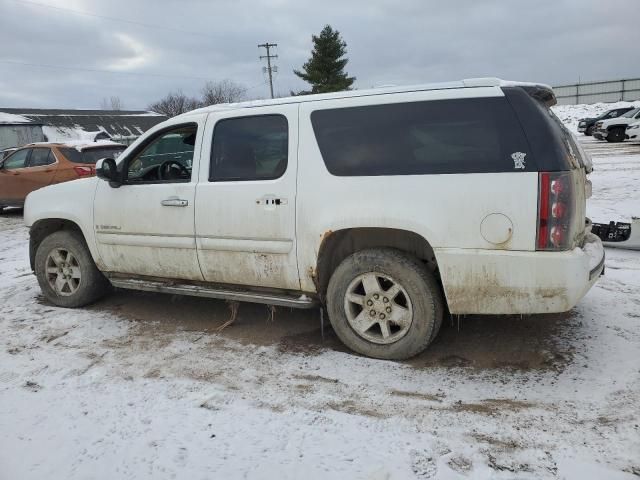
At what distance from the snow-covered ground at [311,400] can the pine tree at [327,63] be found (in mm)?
39617

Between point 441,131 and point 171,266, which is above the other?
point 441,131

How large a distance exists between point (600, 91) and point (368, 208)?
1940 inches

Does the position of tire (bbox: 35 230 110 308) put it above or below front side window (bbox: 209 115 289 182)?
below

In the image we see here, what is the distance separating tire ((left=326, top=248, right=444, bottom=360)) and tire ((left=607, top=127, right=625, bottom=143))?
2246 cm

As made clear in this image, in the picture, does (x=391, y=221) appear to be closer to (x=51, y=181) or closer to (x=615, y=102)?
(x=51, y=181)

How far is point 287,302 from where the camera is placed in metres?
3.92

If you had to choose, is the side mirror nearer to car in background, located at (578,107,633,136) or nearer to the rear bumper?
the rear bumper

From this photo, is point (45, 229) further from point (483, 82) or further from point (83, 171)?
point (83, 171)

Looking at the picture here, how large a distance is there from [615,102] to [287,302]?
47.4 metres

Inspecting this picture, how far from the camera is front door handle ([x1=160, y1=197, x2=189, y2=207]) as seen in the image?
13.8 feet

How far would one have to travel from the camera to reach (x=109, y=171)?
4.53m

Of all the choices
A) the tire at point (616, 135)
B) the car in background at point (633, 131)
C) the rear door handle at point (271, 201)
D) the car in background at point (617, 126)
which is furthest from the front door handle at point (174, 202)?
the tire at point (616, 135)

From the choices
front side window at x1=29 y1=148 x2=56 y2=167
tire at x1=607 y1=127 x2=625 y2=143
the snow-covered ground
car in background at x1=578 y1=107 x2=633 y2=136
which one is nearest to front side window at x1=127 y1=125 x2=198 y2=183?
the snow-covered ground

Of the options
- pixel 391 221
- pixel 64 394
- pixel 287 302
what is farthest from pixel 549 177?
pixel 64 394
